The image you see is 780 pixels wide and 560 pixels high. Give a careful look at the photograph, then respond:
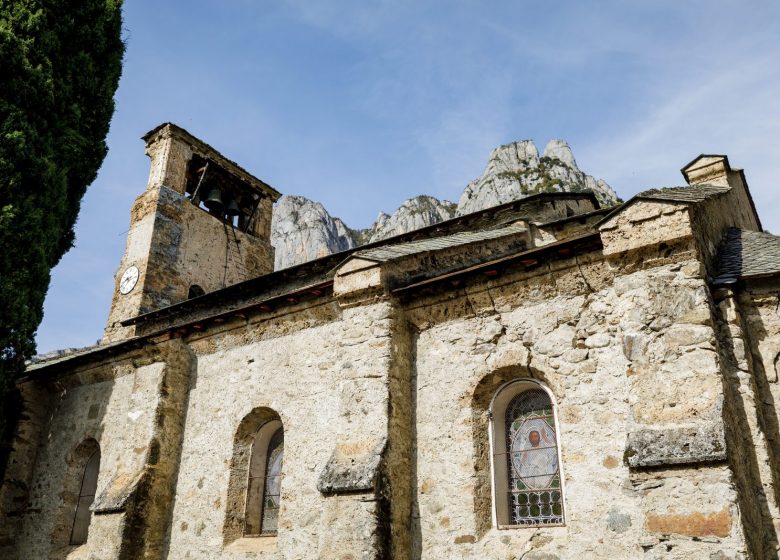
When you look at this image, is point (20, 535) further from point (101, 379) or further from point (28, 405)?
point (101, 379)

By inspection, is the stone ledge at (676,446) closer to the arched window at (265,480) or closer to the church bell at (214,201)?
the arched window at (265,480)

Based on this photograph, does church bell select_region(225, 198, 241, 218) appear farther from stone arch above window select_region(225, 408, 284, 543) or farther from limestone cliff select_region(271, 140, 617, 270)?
limestone cliff select_region(271, 140, 617, 270)

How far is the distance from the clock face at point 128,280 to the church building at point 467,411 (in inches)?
171

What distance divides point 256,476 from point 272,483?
10.2 inches

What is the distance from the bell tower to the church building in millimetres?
4393

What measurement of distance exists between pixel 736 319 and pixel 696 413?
141cm

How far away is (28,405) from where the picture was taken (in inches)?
473

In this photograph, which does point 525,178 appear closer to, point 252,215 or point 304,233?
point 304,233

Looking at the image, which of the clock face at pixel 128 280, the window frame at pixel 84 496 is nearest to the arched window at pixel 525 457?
the window frame at pixel 84 496

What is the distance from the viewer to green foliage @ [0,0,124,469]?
10766 mm

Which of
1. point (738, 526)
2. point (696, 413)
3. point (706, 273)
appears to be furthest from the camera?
point (706, 273)

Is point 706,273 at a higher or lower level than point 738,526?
higher

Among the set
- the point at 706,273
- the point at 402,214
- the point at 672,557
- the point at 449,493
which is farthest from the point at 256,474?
the point at 402,214

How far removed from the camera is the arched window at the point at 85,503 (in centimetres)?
1098
